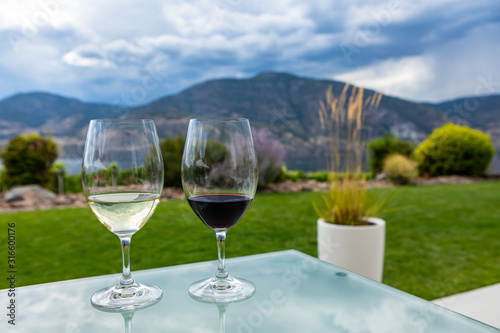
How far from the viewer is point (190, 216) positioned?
16.9ft

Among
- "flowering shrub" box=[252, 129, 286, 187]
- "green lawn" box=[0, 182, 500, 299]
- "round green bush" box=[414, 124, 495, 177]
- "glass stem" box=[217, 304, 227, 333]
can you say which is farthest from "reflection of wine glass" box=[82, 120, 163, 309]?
"round green bush" box=[414, 124, 495, 177]

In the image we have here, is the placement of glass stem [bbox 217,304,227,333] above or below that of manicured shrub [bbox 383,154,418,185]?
above

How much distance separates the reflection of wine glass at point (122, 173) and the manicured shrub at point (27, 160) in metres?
7.74

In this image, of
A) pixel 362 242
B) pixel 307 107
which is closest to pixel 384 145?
pixel 307 107

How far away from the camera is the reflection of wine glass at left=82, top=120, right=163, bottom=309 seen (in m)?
0.68

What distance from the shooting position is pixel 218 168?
74 centimetres

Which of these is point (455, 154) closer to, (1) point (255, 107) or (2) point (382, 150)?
(2) point (382, 150)

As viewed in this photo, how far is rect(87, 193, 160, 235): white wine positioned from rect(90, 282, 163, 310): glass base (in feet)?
0.47

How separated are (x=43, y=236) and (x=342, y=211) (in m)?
3.42

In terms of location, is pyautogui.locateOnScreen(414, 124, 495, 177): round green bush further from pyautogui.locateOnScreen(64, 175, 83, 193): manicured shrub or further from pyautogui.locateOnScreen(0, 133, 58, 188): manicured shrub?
pyautogui.locateOnScreen(0, 133, 58, 188): manicured shrub

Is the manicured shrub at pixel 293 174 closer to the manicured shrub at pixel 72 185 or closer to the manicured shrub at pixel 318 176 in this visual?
the manicured shrub at pixel 318 176

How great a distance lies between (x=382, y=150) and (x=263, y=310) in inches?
401

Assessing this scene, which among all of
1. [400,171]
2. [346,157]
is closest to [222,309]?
[346,157]

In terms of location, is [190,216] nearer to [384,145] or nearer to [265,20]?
[384,145]
